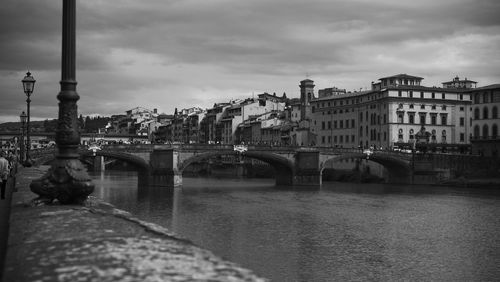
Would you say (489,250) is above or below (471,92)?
below

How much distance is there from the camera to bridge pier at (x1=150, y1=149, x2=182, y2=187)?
6600cm

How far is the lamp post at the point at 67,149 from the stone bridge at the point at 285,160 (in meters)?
55.5

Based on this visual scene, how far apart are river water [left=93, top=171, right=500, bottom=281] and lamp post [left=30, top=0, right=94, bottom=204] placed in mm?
10024

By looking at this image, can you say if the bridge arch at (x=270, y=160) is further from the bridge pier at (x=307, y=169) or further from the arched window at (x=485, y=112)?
the arched window at (x=485, y=112)

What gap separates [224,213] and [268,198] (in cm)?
1314

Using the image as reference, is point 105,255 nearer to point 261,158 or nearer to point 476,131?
point 261,158

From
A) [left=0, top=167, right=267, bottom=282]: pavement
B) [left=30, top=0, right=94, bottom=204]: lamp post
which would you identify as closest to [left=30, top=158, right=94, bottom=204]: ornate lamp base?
[left=30, top=0, right=94, bottom=204]: lamp post

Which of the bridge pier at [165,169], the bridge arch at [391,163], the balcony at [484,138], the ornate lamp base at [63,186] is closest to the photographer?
the ornate lamp base at [63,186]

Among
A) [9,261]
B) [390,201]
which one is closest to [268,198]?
[390,201]

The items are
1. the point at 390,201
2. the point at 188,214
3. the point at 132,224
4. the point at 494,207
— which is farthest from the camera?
the point at 390,201

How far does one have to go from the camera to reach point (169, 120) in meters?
172

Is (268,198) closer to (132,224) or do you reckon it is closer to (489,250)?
(489,250)

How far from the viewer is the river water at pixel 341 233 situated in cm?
2011

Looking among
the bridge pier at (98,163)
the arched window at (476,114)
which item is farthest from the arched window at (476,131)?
the bridge pier at (98,163)
